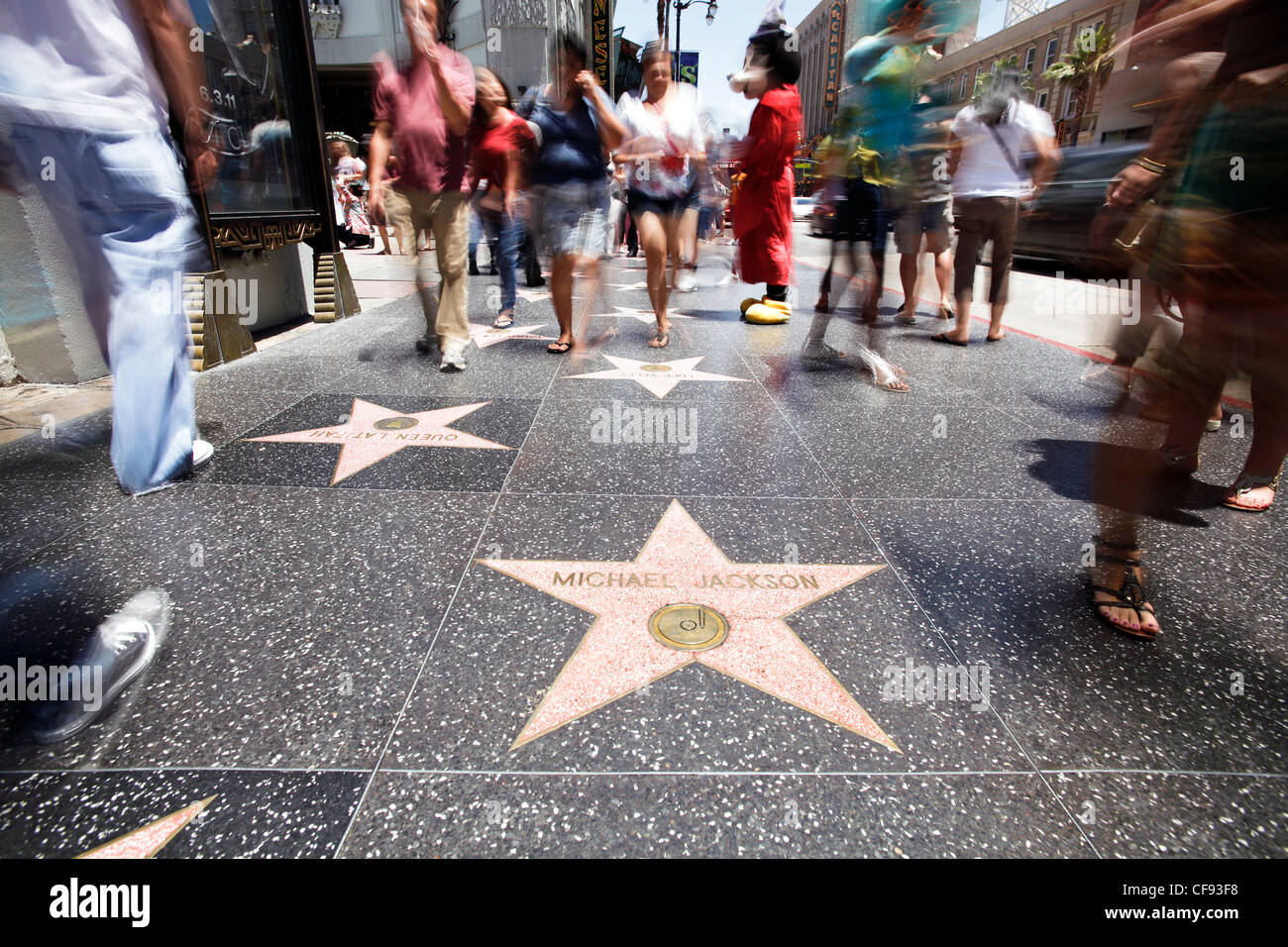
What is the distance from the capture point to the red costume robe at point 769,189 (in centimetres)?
502

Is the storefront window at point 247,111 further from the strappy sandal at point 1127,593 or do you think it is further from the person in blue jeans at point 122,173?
the strappy sandal at point 1127,593

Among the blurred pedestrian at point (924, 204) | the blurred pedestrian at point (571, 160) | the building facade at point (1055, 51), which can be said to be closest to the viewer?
the blurred pedestrian at point (924, 204)

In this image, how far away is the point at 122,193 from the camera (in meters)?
2.41

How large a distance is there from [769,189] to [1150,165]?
3.59 meters

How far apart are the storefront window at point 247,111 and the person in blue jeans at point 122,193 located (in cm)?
273

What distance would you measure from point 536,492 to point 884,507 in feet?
4.78

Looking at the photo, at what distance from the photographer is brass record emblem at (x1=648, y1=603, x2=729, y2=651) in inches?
72.8

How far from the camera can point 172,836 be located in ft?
4.25
